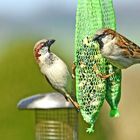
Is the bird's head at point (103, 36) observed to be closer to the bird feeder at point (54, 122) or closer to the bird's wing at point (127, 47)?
the bird's wing at point (127, 47)

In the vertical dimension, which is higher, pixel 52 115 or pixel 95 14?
pixel 95 14

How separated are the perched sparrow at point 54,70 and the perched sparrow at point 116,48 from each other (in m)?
0.29

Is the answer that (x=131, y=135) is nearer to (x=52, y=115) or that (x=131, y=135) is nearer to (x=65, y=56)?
(x=65, y=56)

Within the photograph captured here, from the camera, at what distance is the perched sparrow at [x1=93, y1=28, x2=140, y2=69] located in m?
3.34

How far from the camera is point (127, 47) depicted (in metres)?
3.41

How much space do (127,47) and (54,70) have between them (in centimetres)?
41

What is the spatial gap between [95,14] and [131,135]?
611cm

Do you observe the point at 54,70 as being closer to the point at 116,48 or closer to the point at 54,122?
the point at 116,48

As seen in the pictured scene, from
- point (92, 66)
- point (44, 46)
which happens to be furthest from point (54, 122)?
point (92, 66)

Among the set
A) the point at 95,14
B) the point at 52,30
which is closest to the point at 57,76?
the point at 95,14

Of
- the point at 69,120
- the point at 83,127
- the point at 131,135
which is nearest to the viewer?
the point at 69,120

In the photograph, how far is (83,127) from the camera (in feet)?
20.2

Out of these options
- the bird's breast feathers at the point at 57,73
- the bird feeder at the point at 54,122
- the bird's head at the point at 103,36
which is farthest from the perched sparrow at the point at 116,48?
the bird feeder at the point at 54,122

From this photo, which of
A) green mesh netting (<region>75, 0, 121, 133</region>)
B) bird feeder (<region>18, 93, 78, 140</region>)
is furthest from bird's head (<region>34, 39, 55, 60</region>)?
bird feeder (<region>18, 93, 78, 140</region>)
